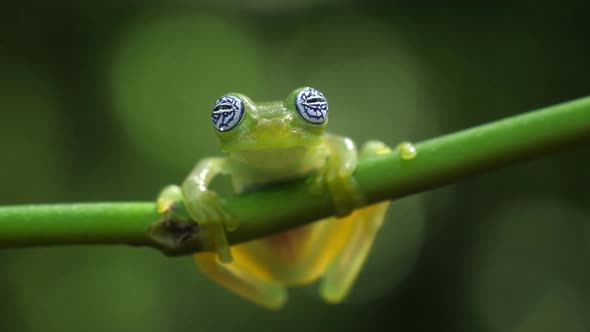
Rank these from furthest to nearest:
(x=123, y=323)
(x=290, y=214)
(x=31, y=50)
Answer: (x=31, y=50) < (x=123, y=323) < (x=290, y=214)

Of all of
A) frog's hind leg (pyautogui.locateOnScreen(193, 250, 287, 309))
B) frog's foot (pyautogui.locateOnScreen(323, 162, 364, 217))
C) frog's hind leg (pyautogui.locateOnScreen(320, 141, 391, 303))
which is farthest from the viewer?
frog's hind leg (pyautogui.locateOnScreen(320, 141, 391, 303))

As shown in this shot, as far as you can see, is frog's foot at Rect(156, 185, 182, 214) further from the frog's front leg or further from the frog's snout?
the frog's snout

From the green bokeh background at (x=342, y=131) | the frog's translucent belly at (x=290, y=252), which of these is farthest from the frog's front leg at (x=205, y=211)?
the green bokeh background at (x=342, y=131)

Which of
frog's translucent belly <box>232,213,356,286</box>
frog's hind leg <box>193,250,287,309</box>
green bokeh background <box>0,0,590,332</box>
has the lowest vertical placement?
frog's hind leg <box>193,250,287,309</box>

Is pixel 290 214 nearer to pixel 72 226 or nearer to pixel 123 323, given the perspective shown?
pixel 72 226

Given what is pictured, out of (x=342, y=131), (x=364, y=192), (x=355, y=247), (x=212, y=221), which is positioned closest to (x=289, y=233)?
(x=355, y=247)

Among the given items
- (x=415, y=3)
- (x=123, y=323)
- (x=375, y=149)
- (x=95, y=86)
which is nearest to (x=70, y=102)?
(x=95, y=86)

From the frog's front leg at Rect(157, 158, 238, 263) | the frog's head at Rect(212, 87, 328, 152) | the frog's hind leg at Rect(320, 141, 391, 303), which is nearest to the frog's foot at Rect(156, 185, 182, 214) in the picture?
the frog's front leg at Rect(157, 158, 238, 263)
